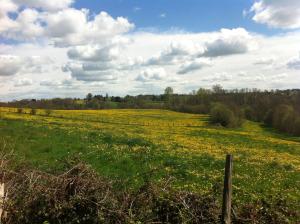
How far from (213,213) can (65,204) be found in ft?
8.59

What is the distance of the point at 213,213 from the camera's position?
7.29 m

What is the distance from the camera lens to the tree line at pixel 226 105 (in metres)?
79.5

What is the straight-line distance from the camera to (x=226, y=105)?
3403 inches

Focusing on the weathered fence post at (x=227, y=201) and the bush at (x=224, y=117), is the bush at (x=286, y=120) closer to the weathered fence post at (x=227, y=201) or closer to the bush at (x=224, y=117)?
the bush at (x=224, y=117)

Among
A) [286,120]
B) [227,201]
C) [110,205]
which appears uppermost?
[227,201]

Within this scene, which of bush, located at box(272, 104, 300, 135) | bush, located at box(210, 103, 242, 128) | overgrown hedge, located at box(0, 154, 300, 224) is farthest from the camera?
bush, located at box(210, 103, 242, 128)

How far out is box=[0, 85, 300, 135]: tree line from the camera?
79.5 metres

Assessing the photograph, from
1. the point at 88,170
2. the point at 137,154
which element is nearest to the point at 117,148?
the point at 137,154

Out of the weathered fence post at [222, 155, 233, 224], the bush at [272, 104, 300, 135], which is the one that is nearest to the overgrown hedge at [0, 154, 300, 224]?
the weathered fence post at [222, 155, 233, 224]

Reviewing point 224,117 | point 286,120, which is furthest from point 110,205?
point 286,120

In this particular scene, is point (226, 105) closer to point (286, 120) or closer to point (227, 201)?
point (286, 120)

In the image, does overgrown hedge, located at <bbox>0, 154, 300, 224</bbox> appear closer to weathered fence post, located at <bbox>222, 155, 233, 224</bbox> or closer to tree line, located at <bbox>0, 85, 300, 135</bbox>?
weathered fence post, located at <bbox>222, 155, 233, 224</bbox>

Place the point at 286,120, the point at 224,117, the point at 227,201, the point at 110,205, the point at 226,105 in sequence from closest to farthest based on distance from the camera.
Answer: the point at 227,201 < the point at 110,205 < the point at 224,117 < the point at 286,120 < the point at 226,105

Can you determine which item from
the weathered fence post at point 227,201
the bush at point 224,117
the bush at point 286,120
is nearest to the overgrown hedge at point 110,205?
the weathered fence post at point 227,201
